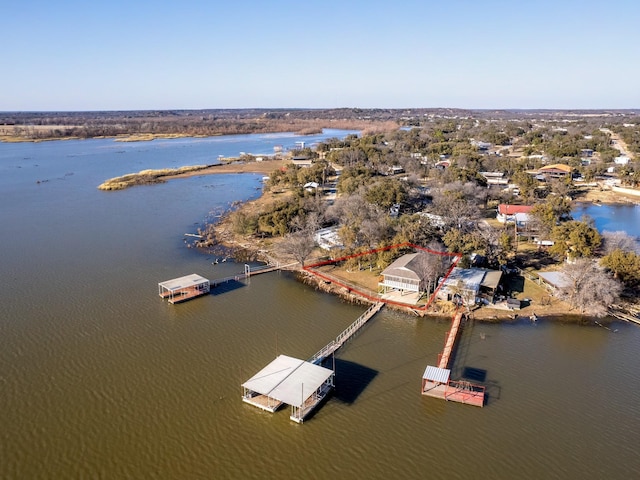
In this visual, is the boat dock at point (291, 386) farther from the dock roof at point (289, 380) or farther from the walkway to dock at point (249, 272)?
the walkway to dock at point (249, 272)

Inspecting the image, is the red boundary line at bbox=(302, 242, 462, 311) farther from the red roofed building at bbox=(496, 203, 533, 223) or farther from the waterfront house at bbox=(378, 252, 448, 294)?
the red roofed building at bbox=(496, 203, 533, 223)

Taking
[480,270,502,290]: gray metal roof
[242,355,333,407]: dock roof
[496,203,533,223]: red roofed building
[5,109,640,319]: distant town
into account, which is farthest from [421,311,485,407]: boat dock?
[496,203,533,223]: red roofed building

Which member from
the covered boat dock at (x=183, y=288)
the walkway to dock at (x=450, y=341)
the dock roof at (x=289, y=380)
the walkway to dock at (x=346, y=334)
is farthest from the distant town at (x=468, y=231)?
the dock roof at (x=289, y=380)

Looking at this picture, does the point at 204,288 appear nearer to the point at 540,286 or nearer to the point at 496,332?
the point at 496,332

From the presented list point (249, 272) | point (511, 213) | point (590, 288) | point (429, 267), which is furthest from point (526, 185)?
point (249, 272)

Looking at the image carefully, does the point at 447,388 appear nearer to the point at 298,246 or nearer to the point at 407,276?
the point at 407,276

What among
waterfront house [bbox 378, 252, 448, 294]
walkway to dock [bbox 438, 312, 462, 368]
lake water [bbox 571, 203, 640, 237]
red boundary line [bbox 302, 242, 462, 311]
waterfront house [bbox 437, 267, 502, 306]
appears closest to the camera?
walkway to dock [bbox 438, 312, 462, 368]
